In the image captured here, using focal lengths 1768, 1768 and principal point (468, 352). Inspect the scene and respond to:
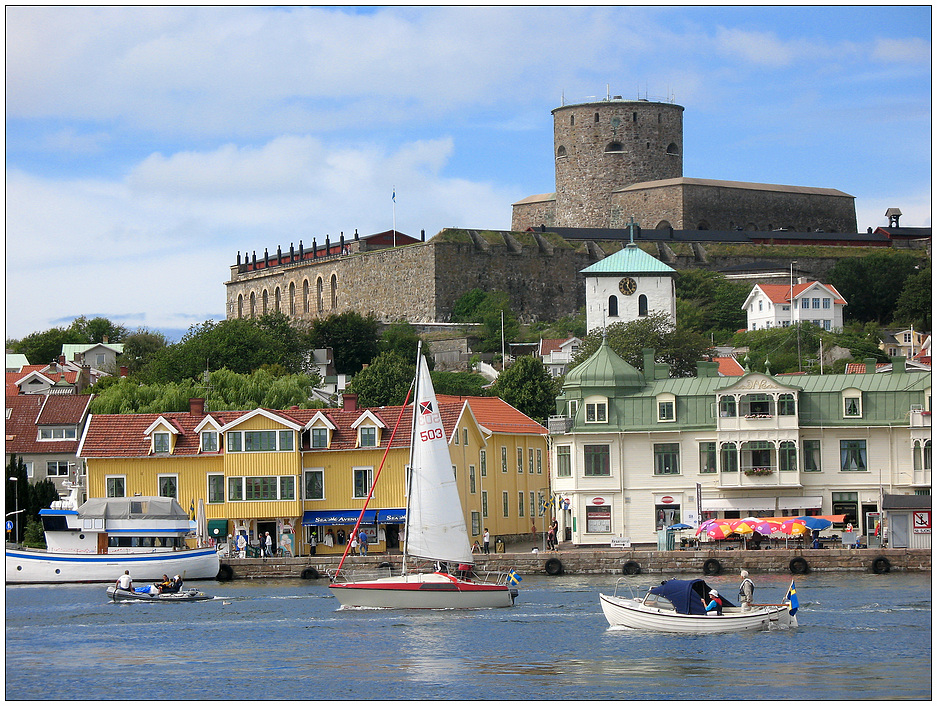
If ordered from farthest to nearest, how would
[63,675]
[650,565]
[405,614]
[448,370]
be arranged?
[448,370]
[650,565]
[405,614]
[63,675]

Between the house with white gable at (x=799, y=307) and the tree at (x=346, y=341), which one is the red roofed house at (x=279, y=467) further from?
the house with white gable at (x=799, y=307)

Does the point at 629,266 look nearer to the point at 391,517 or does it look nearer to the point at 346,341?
the point at 346,341

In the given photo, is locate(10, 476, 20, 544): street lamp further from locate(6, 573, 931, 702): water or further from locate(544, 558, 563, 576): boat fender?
locate(544, 558, 563, 576): boat fender

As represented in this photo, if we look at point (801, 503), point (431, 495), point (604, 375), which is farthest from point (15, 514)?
point (801, 503)

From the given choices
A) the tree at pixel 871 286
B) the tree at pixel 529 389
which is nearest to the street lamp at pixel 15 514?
the tree at pixel 529 389

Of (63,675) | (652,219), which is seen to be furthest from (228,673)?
(652,219)

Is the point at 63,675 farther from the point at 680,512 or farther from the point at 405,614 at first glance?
the point at 680,512

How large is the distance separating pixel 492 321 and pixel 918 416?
61518mm

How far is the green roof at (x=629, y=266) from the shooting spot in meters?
→ 111

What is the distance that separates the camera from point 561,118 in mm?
142250

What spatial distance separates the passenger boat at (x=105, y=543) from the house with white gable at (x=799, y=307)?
203ft

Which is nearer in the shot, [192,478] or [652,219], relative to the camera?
[192,478]

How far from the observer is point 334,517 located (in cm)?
6050

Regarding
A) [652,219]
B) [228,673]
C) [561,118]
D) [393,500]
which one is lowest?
[228,673]
